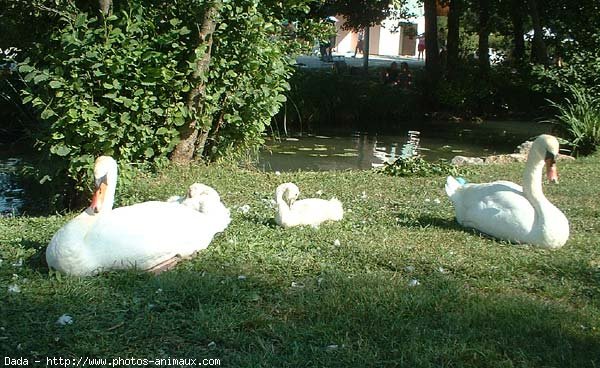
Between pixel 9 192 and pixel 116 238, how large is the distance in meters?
7.64

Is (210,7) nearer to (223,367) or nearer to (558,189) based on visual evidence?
(558,189)

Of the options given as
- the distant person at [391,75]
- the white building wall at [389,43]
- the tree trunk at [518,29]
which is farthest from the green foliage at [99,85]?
the white building wall at [389,43]

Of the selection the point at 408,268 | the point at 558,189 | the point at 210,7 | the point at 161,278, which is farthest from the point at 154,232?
the point at 558,189

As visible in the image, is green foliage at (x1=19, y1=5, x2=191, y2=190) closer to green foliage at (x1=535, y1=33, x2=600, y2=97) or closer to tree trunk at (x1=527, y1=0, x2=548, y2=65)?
green foliage at (x1=535, y1=33, x2=600, y2=97)

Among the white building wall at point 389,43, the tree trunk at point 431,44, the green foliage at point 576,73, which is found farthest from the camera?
the white building wall at point 389,43

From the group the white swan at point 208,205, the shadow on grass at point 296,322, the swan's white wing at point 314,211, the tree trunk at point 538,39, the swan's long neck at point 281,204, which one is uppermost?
the tree trunk at point 538,39

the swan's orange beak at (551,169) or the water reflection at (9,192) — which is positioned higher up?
the swan's orange beak at (551,169)

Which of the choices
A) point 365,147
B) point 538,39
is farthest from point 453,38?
point 365,147

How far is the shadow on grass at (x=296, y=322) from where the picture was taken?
13.9ft

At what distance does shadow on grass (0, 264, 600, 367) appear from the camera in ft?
13.9

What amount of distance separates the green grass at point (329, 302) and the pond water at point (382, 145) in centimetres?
774

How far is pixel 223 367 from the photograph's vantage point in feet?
13.4

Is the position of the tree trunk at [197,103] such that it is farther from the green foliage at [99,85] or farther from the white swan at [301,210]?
the white swan at [301,210]

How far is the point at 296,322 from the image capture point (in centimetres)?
464
